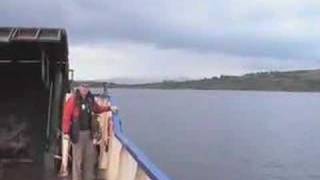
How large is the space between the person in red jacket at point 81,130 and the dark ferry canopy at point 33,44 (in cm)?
124

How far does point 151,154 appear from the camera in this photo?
182 feet

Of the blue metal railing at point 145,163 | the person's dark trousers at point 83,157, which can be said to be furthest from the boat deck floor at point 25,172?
the blue metal railing at point 145,163

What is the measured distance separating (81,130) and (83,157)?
553mm

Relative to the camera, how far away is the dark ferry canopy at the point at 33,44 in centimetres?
1193

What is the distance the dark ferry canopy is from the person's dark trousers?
1.74m

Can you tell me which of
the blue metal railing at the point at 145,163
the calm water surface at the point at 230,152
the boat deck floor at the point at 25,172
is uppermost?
the blue metal railing at the point at 145,163

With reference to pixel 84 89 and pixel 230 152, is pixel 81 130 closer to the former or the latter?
pixel 84 89

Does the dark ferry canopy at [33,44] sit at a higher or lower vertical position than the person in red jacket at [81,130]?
higher

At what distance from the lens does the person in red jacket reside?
1137cm

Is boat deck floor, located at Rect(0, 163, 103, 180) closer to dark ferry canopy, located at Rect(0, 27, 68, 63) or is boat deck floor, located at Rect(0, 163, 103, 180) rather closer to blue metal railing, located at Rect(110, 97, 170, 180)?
blue metal railing, located at Rect(110, 97, 170, 180)

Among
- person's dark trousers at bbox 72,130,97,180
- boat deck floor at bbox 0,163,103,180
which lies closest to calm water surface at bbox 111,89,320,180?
boat deck floor at bbox 0,163,103,180

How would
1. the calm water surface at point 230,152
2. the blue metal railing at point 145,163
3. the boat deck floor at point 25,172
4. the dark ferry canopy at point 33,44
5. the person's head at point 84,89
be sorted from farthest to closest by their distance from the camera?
the calm water surface at point 230,152, the boat deck floor at point 25,172, the dark ferry canopy at point 33,44, the person's head at point 84,89, the blue metal railing at point 145,163

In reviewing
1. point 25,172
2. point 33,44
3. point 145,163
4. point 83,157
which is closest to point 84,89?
point 83,157

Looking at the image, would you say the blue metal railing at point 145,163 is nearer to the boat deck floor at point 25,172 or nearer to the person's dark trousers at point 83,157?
the person's dark trousers at point 83,157
